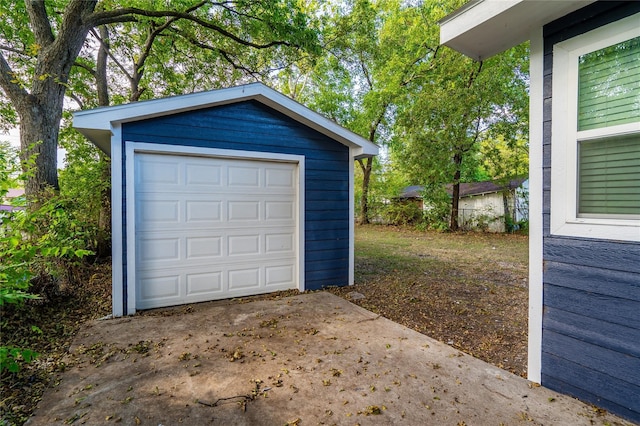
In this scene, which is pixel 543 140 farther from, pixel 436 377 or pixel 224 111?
pixel 224 111

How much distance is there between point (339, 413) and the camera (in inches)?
78.2

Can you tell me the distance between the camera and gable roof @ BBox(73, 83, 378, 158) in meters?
3.63

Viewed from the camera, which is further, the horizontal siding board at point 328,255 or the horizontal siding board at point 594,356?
the horizontal siding board at point 328,255

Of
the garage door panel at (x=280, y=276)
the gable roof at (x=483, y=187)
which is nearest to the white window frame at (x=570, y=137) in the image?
the garage door panel at (x=280, y=276)

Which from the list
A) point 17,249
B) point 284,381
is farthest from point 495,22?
point 17,249

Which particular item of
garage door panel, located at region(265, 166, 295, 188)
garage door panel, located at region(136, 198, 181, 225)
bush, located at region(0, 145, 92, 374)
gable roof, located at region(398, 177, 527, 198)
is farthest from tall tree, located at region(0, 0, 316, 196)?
gable roof, located at region(398, 177, 527, 198)

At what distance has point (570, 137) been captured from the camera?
2047mm

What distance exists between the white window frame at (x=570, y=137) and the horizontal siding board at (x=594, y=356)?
72cm

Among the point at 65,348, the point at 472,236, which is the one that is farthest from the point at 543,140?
the point at 472,236

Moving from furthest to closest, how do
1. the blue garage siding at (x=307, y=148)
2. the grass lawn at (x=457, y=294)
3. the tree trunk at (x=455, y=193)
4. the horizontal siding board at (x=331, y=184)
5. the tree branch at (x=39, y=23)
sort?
the tree trunk at (x=455, y=193) → the horizontal siding board at (x=331, y=184) → the tree branch at (x=39, y=23) → the blue garage siding at (x=307, y=148) → the grass lawn at (x=457, y=294)

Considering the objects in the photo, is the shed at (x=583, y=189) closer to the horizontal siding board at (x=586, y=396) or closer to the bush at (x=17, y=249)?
the horizontal siding board at (x=586, y=396)

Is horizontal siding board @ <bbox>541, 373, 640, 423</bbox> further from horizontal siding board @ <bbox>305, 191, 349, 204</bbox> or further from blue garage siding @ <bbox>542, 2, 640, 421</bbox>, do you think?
horizontal siding board @ <bbox>305, 191, 349, 204</bbox>

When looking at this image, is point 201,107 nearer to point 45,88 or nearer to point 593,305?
point 45,88

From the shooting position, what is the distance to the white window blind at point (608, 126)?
1.81m
